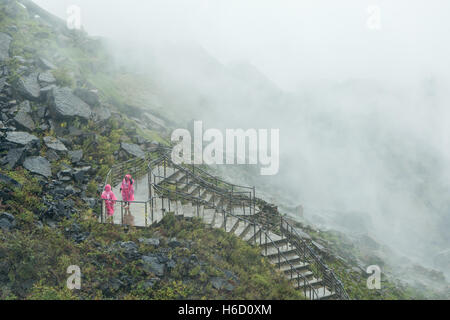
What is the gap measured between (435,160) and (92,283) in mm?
39437

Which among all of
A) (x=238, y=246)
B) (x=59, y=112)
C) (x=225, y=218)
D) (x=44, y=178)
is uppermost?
(x=59, y=112)

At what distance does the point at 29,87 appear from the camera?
1730 cm

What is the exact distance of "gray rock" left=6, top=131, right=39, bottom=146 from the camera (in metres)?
14.3

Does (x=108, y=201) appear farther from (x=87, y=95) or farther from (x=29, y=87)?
(x=29, y=87)

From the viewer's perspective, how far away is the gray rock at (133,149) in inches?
687

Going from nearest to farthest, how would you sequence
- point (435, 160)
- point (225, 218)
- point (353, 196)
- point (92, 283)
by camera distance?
1. point (92, 283)
2. point (225, 218)
3. point (353, 196)
4. point (435, 160)

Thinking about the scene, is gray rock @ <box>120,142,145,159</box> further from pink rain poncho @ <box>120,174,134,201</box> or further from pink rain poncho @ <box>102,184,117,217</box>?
pink rain poncho @ <box>102,184,117,217</box>

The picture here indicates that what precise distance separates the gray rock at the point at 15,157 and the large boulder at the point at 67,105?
3244 mm

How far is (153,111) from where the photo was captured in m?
26.3

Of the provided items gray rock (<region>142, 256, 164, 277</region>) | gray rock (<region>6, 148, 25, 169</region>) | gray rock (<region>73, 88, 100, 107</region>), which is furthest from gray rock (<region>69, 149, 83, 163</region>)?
gray rock (<region>142, 256, 164, 277</region>)

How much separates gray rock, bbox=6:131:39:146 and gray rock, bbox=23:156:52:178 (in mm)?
850

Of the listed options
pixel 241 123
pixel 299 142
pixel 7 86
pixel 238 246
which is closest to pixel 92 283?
pixel 238 246

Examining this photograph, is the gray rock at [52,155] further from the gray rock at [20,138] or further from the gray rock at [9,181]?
the gray rock at [9,181]
